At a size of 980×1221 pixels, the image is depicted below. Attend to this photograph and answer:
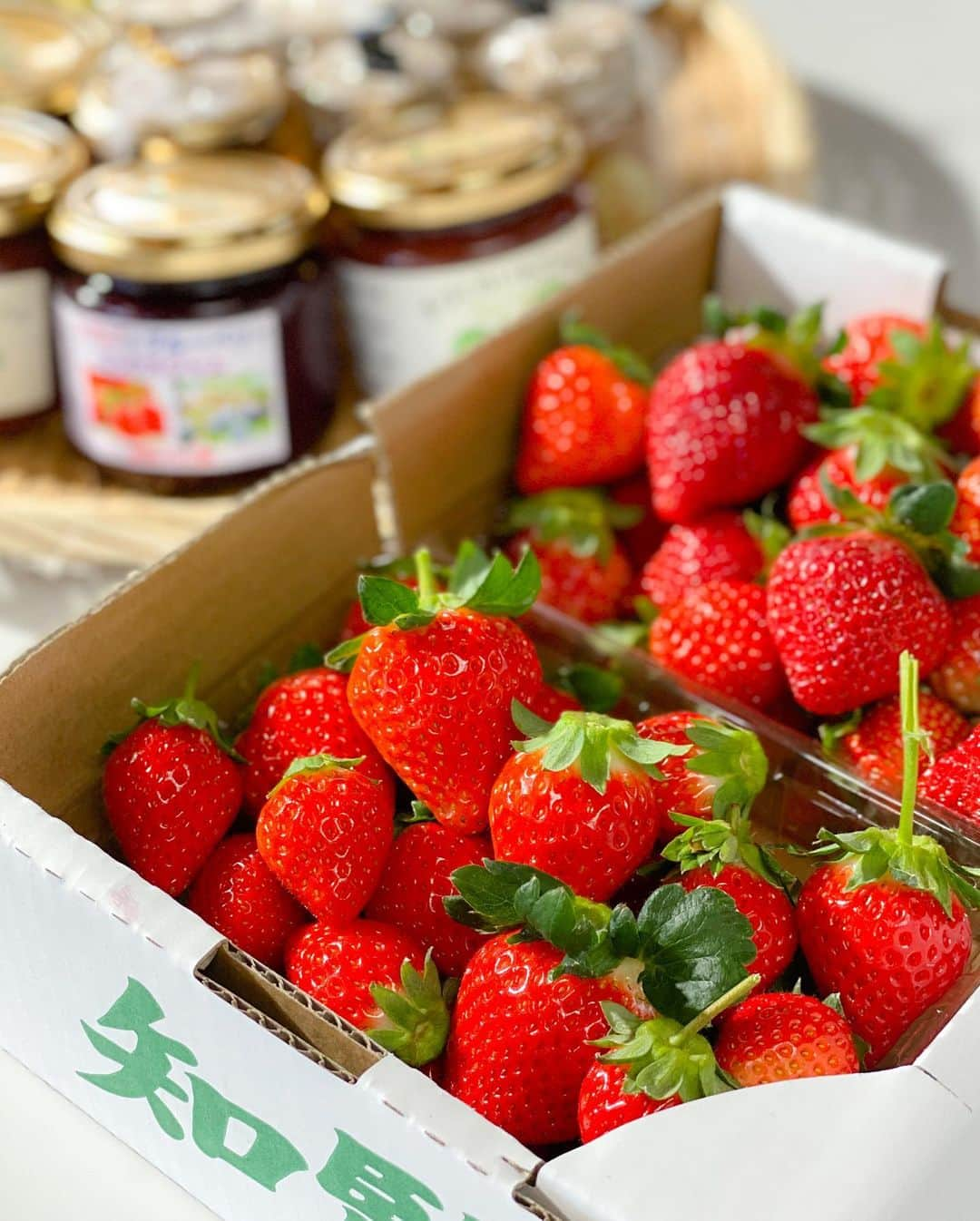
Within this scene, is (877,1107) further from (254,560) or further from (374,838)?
(254,560)

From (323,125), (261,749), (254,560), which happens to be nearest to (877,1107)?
(261,749)

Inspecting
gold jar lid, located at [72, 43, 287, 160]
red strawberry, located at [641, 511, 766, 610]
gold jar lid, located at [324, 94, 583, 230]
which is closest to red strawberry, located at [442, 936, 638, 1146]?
red strawberry, located at [641, 511, 766, 610]

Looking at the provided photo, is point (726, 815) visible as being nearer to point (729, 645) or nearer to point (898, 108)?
point (729, 645)

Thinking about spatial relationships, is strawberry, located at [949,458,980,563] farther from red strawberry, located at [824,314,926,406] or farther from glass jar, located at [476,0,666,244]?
glass jar, located at [476,0,666,244]

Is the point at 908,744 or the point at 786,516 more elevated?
the point at 908,744

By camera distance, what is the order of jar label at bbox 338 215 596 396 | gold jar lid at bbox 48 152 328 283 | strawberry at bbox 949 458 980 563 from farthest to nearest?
jar label at bbox 338 215 596 396 < gold jar lid at bbox 48 152 328 283 < strawberry at bbox 949 458 980 563

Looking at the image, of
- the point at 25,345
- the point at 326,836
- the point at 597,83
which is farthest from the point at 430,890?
the point at 597,83

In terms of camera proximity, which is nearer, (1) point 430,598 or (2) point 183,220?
(1) point 430,598
